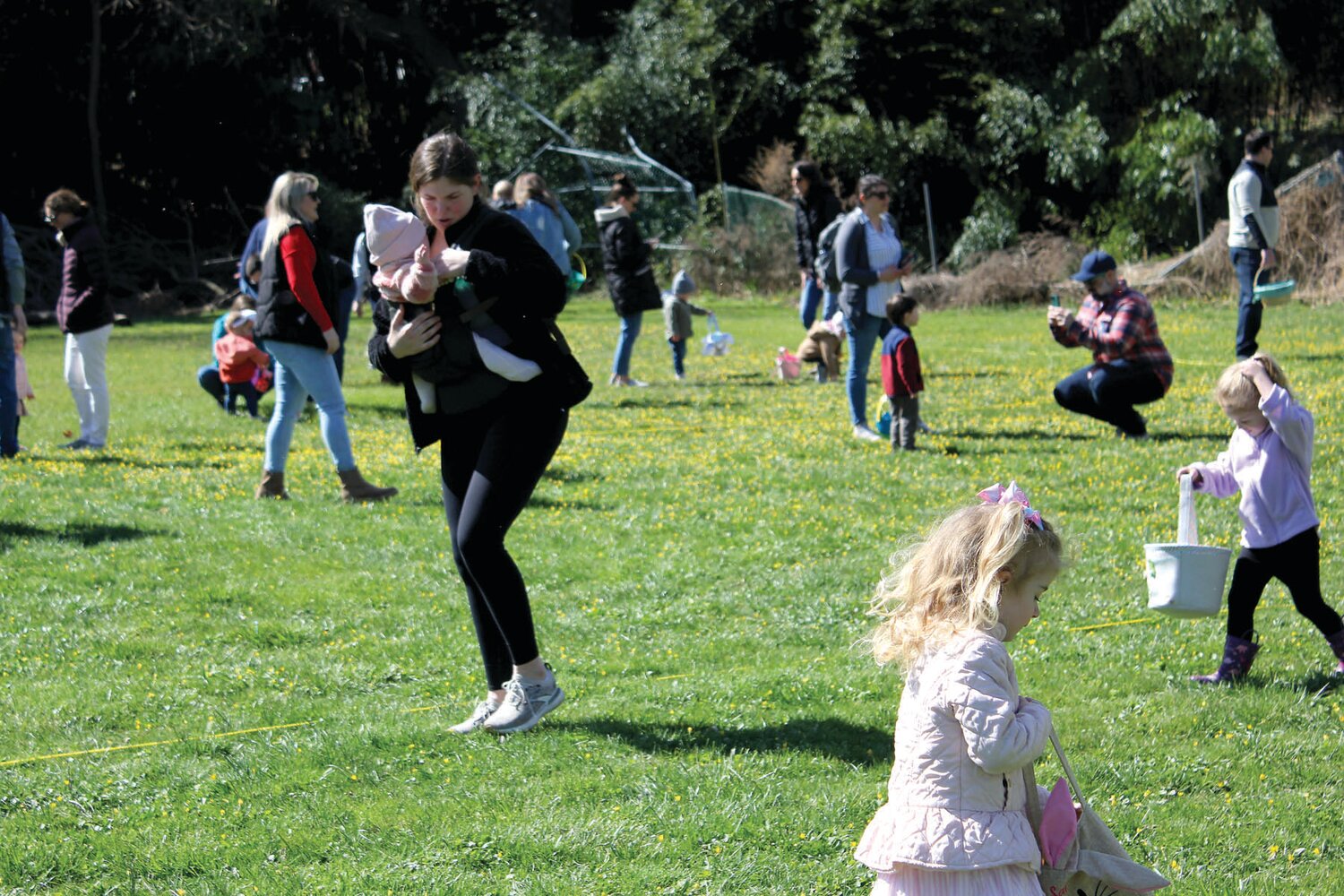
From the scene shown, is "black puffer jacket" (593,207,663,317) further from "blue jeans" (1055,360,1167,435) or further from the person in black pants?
the person in black pants

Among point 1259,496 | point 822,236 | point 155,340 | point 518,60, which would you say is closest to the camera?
point 1259,496

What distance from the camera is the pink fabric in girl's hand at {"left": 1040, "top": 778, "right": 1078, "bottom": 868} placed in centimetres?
297

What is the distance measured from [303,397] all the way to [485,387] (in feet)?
15.2

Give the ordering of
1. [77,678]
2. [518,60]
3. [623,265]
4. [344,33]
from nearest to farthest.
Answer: [77,678] < [623,265] < [344,33] < [518,60]

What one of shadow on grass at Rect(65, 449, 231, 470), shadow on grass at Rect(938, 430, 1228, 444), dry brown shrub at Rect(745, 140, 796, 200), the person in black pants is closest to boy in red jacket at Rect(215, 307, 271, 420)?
shadow on grass at Rect(65, 449, 231, 470)

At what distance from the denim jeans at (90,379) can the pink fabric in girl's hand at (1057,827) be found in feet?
32.7

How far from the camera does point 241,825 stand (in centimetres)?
422

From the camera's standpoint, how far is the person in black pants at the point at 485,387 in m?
4.68

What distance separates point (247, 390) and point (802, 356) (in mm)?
5469

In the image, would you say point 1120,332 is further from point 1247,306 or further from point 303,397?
point 303,397

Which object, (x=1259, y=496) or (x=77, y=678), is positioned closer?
(x=1259, y=496)

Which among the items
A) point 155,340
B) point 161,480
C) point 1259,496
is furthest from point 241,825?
point 155,340

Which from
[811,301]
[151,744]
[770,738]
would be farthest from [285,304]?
[811,301]

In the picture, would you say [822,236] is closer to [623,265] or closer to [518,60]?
[623,265]
